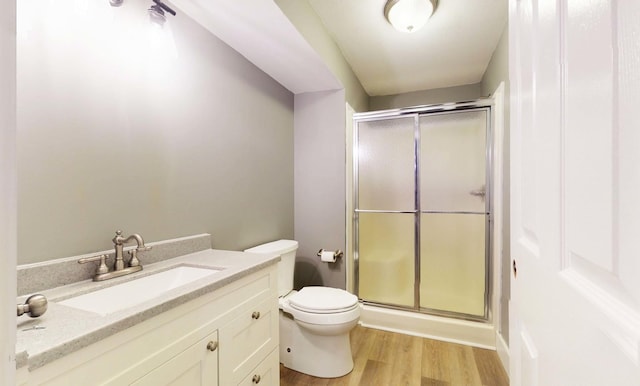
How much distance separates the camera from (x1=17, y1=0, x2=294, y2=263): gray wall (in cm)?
97

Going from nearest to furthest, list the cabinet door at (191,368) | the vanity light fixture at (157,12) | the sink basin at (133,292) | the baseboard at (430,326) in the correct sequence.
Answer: the cabinet door at (191,368) < the sink basin at (133,292) < the vanity light fixture at (157,12) < the baseboard at (430,326)

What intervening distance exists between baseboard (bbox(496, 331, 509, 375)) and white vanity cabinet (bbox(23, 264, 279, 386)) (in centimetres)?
153

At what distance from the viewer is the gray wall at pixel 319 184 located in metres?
2.48

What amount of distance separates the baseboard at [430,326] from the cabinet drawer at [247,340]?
1.34m

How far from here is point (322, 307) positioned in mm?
1726

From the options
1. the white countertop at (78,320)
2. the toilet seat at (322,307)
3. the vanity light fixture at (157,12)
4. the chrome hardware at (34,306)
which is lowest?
the toilet seat at (322,307)

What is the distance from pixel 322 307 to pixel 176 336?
3.29 feet

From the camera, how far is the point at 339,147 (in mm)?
2482

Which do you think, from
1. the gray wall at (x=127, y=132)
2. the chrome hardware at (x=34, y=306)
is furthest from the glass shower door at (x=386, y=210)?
the chrome hardware at (x=34, y=306)

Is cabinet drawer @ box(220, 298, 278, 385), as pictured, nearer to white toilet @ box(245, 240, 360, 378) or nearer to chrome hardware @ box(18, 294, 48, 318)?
white toilet @ box(245, 240, 360, 378)

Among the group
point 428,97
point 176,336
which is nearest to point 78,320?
point 176,336

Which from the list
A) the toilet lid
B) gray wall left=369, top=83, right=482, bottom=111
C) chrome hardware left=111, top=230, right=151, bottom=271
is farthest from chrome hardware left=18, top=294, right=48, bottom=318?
gray wall left=369, top=83, right=482, bottom=111

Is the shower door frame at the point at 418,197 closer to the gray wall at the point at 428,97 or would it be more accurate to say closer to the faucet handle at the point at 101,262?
the gray wall at the point at 428,97

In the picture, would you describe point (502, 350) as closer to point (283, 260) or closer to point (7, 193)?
point (283, 260)
